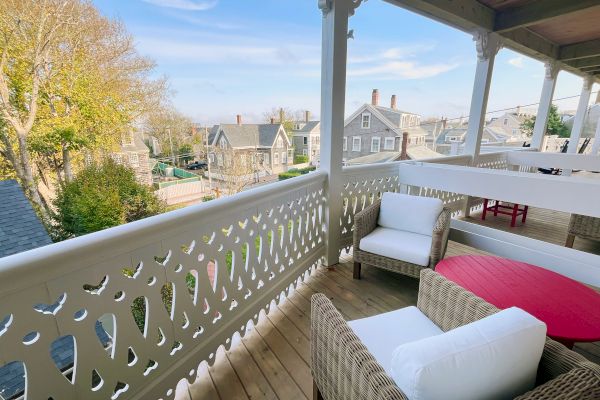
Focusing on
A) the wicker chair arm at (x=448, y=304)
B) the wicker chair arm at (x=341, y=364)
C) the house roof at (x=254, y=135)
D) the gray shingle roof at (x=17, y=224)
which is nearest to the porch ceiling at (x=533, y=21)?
the house roof at (x=254, y=135)

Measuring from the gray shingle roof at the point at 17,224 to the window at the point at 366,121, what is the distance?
136 inches

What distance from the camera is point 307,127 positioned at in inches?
111

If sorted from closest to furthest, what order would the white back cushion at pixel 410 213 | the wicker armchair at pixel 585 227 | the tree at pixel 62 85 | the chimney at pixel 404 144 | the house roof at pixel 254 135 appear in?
the tree at pixel 62 85 < the white back cushion at pixel 410 213 < the house roof at pixel 254 135 < the wicker armchair at pixel 585 227 < the chimney at pixel 404 144

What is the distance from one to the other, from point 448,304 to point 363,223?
4.38 ft

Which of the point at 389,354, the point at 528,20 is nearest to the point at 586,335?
the point at 389,354

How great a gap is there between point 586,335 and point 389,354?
1.07 m

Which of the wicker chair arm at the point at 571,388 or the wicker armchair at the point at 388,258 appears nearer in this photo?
the wicker chair arm at the point at 571,388

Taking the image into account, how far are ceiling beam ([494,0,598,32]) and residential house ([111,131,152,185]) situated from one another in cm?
485

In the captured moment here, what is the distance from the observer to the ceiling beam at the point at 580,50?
15.9ft

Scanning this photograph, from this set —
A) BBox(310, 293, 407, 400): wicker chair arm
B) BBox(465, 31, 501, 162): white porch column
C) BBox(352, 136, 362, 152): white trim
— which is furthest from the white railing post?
BBox(310, 293, 407, 400): wicker chair arm

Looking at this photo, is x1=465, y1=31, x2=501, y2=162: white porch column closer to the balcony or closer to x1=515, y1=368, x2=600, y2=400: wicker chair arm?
the balcony

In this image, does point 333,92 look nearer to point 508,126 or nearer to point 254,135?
point 254,135

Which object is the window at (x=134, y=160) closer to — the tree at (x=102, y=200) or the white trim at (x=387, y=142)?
the tree at (x=102, y=200)

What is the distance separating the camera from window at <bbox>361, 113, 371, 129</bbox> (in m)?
3.71
